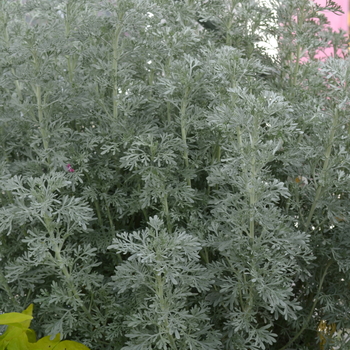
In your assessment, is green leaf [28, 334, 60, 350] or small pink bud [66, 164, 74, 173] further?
small pink bud [66, 164, 74, 173]

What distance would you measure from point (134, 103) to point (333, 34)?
73 centimetres

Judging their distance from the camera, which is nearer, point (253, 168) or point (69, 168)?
point (253, 168)

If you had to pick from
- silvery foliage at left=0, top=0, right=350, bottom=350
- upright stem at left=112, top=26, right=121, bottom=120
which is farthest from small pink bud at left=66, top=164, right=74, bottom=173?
upright stem at left=112, top=26, right=121, bottom=120

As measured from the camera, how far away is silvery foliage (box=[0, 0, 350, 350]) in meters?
1.20

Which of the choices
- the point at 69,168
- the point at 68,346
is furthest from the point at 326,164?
the point at 68,346

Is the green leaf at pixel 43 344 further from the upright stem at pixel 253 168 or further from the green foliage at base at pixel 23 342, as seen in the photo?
the upright stem at pixel 253 168

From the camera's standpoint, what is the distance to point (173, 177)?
1.36m

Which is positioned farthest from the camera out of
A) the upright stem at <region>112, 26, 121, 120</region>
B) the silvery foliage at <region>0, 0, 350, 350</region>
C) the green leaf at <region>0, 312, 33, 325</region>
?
the upright stem at <region>112, 26, 121, 120</region>

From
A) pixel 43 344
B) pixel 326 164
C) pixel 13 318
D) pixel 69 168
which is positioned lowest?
pixel 43 344

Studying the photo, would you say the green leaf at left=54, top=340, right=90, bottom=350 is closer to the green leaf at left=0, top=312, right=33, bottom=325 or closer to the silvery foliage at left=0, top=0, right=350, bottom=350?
the silvery foliage at left=0, top=0, right=350, bottom=350

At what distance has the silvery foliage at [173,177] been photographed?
1.20 metres

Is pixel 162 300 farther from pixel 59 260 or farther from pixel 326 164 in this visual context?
pixel 326 164

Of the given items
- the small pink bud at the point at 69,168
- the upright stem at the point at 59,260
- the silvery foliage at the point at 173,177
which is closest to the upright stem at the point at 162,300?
the silvery foliage at the point at 173,177

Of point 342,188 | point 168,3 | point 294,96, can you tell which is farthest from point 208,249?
point 168,3
